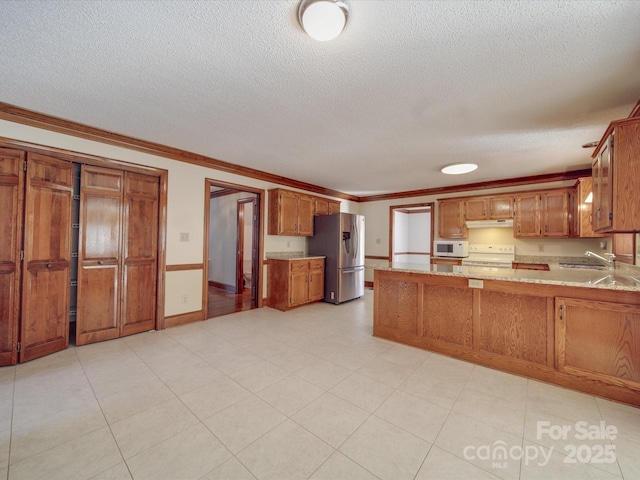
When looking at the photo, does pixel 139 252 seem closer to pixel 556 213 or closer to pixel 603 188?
pixel 603 188

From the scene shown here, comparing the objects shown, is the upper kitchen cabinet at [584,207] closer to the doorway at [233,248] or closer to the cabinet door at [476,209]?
the cabinet door at [476,209]

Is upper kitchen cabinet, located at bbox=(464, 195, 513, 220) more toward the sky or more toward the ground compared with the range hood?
more toward the sky

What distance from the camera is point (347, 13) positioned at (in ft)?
4.81

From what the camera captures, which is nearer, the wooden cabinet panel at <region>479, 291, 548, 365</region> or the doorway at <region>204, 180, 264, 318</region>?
the wooden cabinet panel at <region>479, 291, 548, 365</region>

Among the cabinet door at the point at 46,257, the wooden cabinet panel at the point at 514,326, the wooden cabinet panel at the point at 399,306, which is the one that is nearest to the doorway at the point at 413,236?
the wooden cabinet panel at the point at 399,306

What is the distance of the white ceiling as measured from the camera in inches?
59.4

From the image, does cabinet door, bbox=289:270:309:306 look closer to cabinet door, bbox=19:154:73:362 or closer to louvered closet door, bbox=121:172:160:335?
louvered closet door, bbox=121:172:160:335

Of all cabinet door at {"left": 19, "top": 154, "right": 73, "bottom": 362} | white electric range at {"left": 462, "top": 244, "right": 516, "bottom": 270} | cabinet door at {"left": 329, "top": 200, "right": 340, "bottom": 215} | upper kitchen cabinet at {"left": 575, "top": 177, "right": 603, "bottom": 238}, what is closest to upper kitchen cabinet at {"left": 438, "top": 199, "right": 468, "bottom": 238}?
white electric range at {"left": 462, "top": 244, "right": 516, "bottom": 270}

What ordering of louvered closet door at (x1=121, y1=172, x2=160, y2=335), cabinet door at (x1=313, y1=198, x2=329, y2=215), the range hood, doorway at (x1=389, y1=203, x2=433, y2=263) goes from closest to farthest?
louvered closet door at (x1=121, y1=172, x2=160, y2=335) → the range hood → cabinet door at (x1=313, y1=198, x2=329, y2=215) → doorway at (x1=389, y1=203, x2=433, y2=263)

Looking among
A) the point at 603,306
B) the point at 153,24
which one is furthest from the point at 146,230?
the point at 603,306

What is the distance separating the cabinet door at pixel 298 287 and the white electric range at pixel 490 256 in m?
3.08

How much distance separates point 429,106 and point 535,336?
2268mm

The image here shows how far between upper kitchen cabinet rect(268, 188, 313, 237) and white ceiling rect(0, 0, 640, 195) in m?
1.57

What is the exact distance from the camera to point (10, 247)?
258cm
